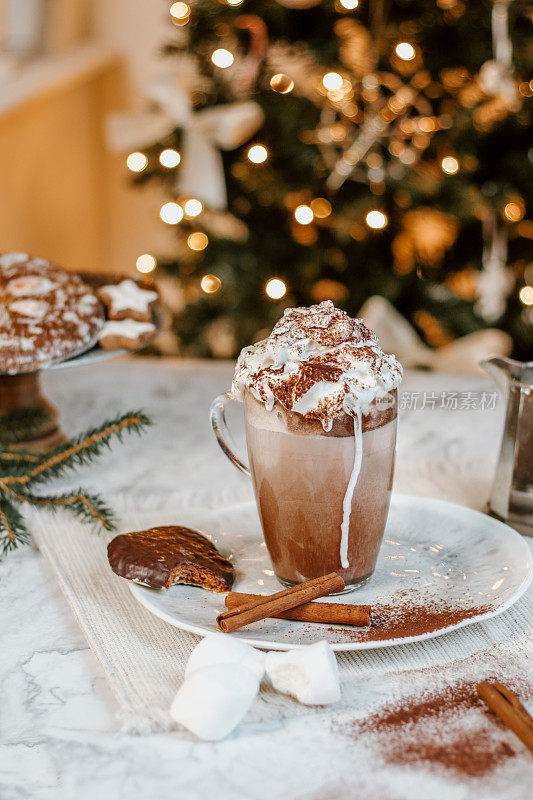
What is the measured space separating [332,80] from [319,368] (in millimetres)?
1113

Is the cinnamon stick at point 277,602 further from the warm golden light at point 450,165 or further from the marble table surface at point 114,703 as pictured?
the warm golden light at point 450,165

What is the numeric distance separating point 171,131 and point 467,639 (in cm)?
132

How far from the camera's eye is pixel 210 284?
6.17ft

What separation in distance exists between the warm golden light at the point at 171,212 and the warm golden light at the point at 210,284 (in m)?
0.15

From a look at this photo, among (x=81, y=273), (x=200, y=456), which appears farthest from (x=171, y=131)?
(x=200, y=456)

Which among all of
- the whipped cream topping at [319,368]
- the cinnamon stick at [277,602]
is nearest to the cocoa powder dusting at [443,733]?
the cinnamon stick at [277,602]

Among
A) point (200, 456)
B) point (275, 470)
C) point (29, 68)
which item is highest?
point (29, 68)

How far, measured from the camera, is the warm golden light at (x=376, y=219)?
5.59 feet

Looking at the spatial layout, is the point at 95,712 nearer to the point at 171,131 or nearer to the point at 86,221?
the point at 171,131

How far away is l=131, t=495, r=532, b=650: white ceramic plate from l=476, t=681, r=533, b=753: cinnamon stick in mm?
57

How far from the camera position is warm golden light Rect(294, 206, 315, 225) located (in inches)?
68.7

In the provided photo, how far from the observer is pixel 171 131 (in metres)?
1.71

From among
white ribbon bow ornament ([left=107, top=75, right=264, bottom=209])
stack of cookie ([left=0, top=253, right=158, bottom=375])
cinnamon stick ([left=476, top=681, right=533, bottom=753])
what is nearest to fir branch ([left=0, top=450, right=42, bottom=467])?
stack of cookie ([left=0, top=253, right=158, bottom=375])

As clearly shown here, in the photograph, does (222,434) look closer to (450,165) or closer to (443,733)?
(443,733)
